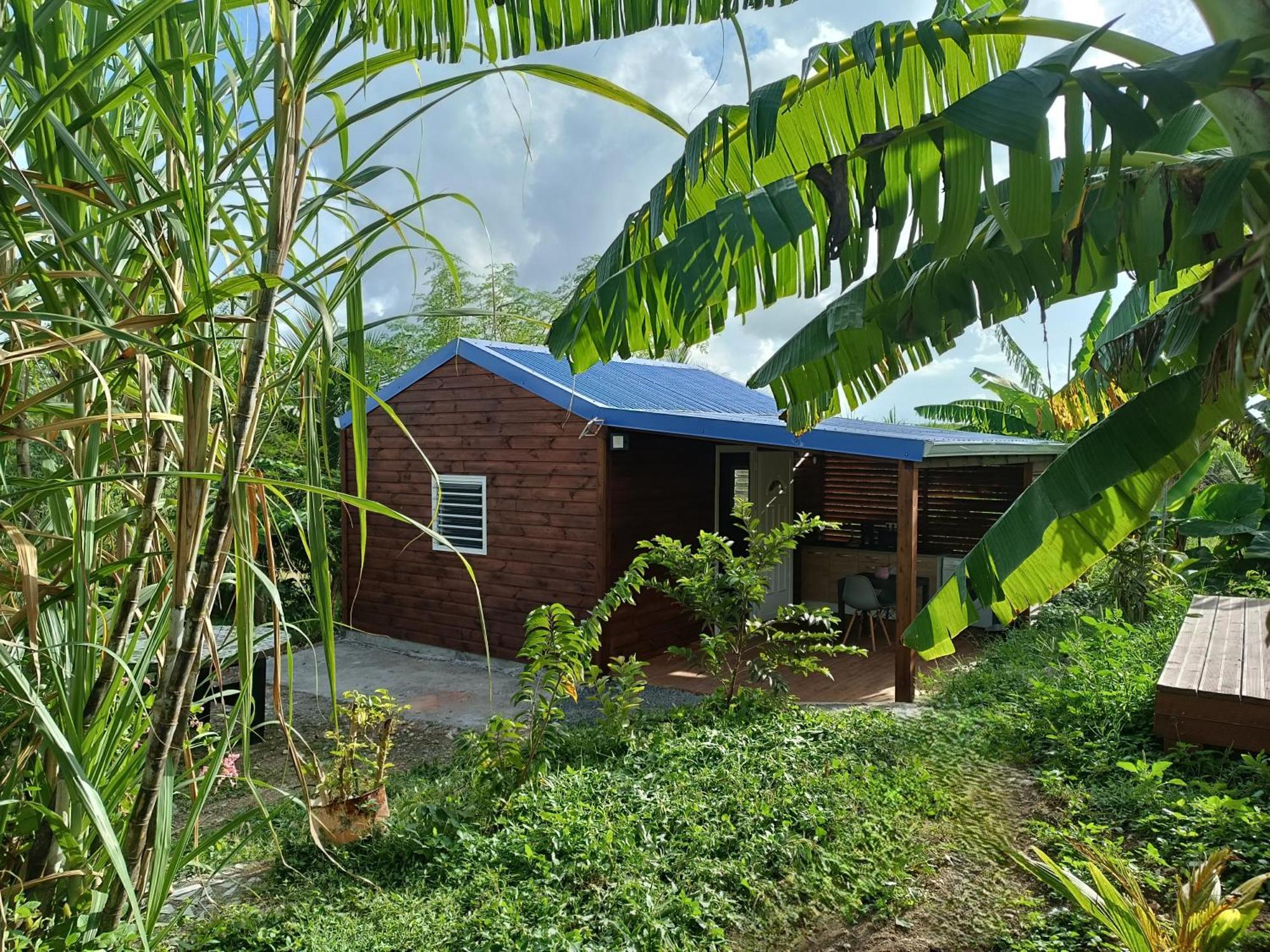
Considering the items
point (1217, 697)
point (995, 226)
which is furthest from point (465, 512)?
point (995, 226)

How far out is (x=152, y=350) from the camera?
1.25 m

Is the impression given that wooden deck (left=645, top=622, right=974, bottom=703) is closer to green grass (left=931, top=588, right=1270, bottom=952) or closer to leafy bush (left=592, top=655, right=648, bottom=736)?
green grass (left=931, top=588, right=1270, bottom=952)

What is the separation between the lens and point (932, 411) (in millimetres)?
14898

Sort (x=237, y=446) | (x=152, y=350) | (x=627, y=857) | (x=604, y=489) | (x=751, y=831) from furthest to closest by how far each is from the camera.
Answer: (x=604, y=489) → (x=751, y=831) → (x=627, y=857) → (x=237, y=446) → (x=152, y=350)

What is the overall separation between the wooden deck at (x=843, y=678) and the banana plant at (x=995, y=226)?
4.37 m

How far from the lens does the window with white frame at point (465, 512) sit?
33.6 ft

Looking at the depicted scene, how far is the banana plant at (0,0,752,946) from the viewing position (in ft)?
4.27

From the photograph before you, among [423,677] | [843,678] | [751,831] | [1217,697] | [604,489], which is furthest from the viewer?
[423,677]

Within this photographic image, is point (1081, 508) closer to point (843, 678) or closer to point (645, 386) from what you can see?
point (843, 678)

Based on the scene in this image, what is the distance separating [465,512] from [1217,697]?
7.81 metres

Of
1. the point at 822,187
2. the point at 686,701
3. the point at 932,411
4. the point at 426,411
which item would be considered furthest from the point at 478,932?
the point at 932,411

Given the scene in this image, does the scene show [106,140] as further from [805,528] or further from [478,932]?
[805,528]

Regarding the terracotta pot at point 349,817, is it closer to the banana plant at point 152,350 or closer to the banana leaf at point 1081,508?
the banana plant at point 152,350

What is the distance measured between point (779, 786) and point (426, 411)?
7.27 m
